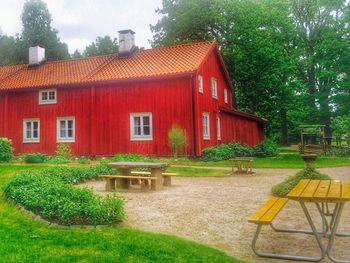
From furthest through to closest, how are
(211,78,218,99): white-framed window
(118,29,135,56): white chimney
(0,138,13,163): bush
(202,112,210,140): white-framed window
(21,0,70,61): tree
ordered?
(21,0,70,61): tree, (118,29,135,56): white chimney, (211,78,218,99): white-framed window, (202,112,210,140): white-framed window, (0,138,13,163): bush

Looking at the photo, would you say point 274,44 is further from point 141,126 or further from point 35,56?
point 35,56

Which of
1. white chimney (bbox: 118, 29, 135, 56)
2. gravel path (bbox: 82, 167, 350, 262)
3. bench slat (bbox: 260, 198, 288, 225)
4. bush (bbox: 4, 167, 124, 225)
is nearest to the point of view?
bench slat (bbox: 260, 198, 288, 225)

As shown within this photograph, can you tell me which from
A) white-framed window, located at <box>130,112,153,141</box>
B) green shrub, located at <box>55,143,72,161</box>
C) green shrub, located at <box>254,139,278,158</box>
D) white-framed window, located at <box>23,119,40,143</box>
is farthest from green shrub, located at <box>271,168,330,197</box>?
white-framed window, located at <box>23,119,40,143</box>

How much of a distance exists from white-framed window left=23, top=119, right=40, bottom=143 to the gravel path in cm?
1370

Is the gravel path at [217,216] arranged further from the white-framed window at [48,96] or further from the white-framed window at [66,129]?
the white-framed window at [48,96]

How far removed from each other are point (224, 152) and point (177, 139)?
3369 mm

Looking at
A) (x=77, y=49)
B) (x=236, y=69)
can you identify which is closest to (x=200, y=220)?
(x=236, y=69)

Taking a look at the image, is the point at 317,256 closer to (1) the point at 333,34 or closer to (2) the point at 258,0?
(1) the point at 333,34

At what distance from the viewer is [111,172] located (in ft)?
47.1

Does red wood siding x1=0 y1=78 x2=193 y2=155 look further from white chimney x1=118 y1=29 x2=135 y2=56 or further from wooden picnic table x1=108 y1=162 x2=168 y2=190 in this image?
wooden picnic table x1=108 y1=162 x2=168 y2=190

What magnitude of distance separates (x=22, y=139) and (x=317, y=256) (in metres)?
22.8

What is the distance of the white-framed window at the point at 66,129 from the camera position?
23625 mm

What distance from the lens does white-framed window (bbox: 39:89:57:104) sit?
2427 cm

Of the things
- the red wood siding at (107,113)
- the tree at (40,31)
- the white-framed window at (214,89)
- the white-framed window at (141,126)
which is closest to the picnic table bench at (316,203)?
the red wood siding at (107,113)
